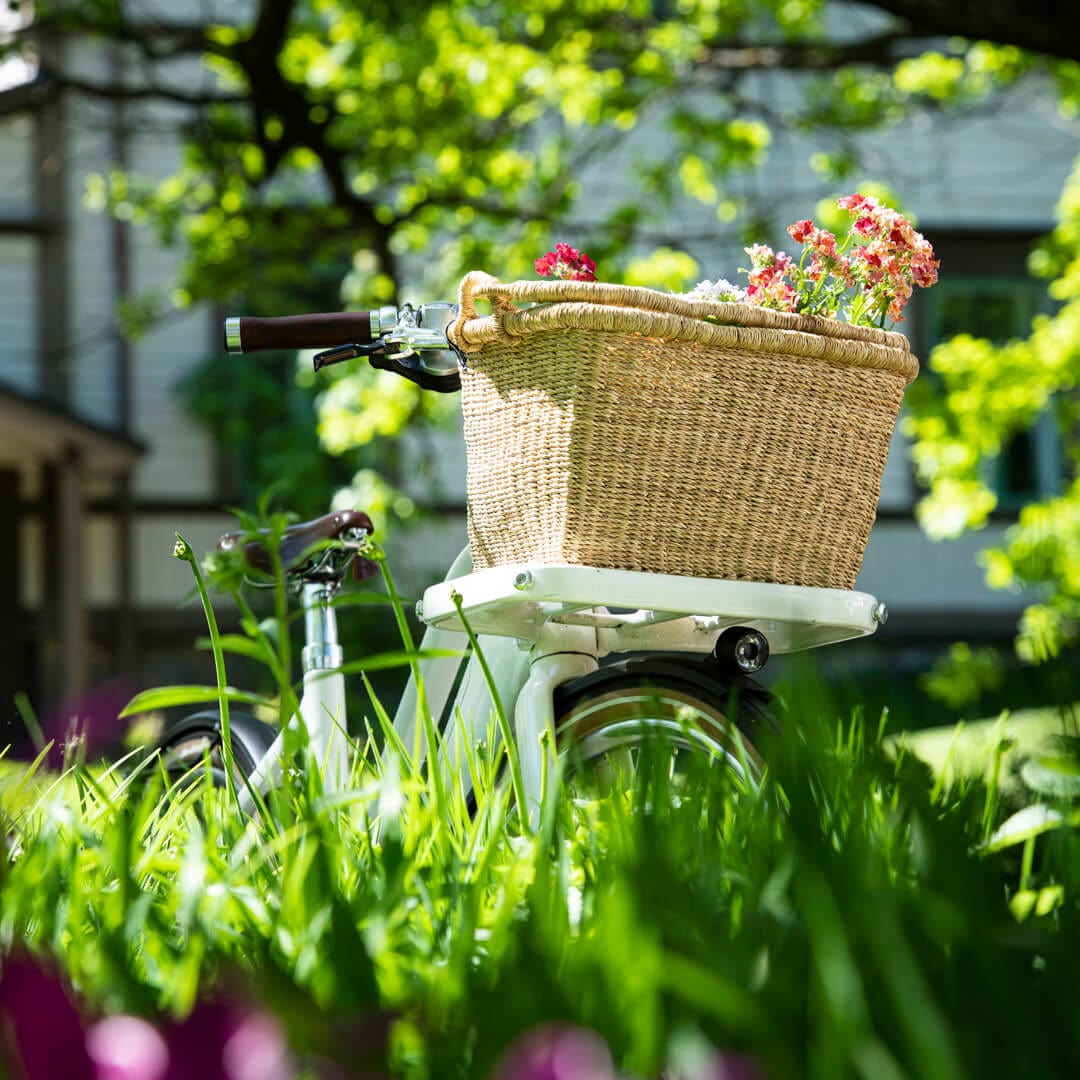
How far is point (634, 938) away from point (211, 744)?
194cm

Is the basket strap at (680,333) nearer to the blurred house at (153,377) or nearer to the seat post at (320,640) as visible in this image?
the seat post at (320,640)

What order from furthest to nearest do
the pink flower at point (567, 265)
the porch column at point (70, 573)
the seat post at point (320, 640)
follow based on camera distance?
the porch column at point (70, 573) < the seat post at point (320, 640) < the pink flower at point (567, 265)

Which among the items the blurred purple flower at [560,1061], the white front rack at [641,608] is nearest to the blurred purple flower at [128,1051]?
the blurred purple flower at [560,1061]

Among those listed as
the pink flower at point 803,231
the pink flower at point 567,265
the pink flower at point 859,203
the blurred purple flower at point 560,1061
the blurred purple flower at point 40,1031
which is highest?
the pink flower at point 859,203

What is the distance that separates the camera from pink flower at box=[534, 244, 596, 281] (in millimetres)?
2246

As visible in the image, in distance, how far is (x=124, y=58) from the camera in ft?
38.5

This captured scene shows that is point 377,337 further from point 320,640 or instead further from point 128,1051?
point 128,1051

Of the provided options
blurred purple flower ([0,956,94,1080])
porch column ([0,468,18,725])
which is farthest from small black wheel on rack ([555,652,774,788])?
porch column ([0,468,18,725])

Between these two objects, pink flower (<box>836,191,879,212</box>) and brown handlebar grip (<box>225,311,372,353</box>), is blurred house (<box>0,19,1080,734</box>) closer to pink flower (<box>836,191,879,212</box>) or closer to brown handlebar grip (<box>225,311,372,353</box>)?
brown handlebar grip (<box>225,311,372,353</box>)

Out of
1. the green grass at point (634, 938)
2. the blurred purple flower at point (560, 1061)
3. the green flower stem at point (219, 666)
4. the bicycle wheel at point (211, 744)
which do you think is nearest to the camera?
the blurred purple flower at point (560, 1061)

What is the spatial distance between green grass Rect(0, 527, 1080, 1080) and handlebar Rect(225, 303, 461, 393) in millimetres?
1069

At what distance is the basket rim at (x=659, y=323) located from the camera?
6.43 ft

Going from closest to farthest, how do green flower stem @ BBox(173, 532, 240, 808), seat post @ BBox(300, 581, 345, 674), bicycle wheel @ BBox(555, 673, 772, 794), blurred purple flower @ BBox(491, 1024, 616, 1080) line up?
blurred purple flower @ BBox(491, 1024, 616, 1080) < green flower stem @ BBox(173, 532, 240, 808) < bicycle wheel @ BBox(555, 673, 772, 794) < seat post @ BBox(300, 581, 345, 674)

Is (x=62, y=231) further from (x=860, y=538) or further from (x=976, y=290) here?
(x=860, y=538)
